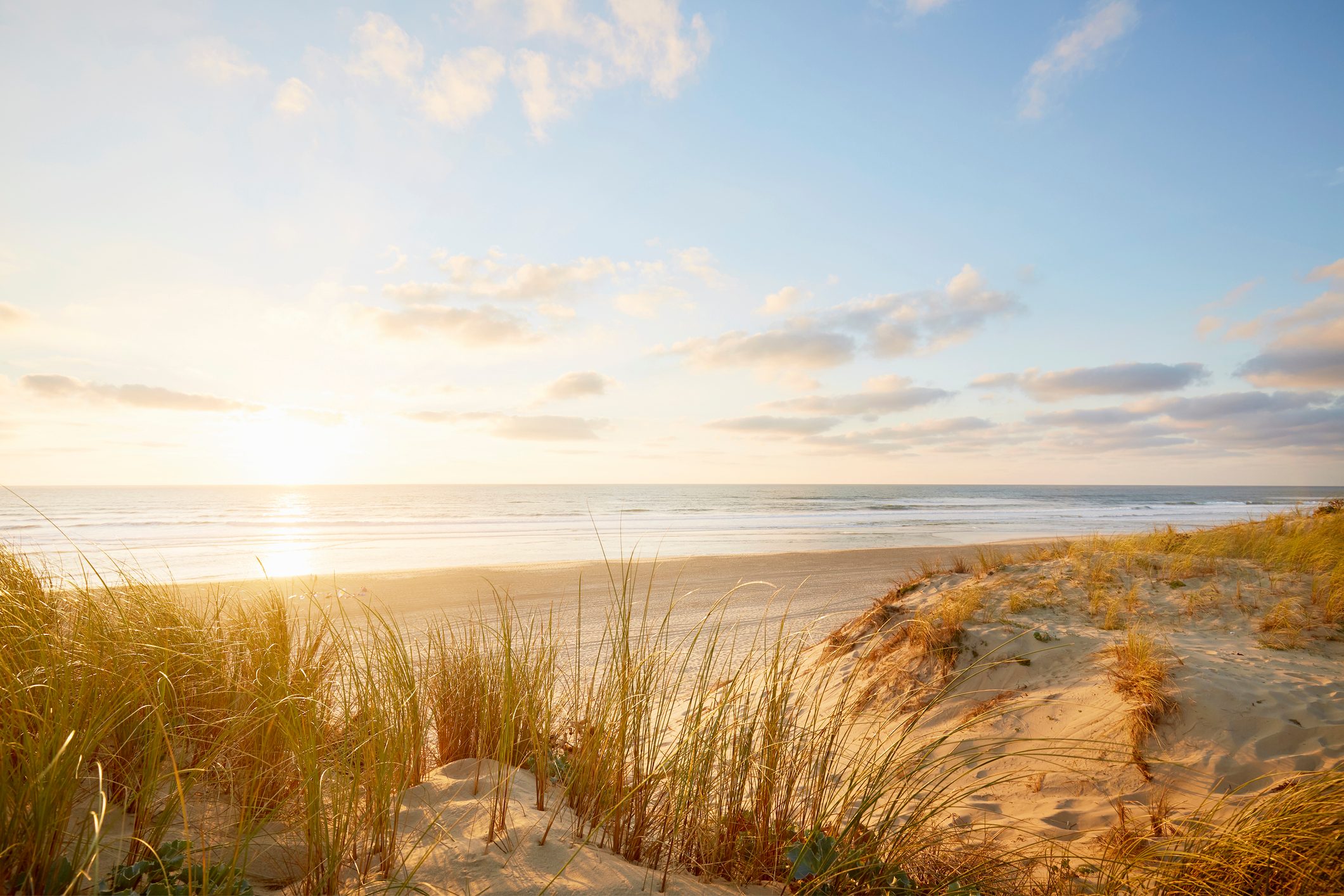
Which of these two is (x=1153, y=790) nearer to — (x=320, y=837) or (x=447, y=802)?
(x=447, y=802)

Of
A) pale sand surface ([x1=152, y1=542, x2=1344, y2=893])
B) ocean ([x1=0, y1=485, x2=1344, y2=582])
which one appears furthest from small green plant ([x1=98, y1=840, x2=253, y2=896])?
ocean ([x1=0, y1=485, x2=1344, y2=582])

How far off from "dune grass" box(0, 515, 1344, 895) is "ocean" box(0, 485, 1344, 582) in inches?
98.7

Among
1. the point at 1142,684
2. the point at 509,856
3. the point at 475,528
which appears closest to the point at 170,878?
the point at 509,856

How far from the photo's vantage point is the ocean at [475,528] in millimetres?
17312

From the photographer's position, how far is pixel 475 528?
30.0 meters

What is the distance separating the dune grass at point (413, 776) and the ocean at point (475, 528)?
8.23ft

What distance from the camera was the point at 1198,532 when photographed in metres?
9.80

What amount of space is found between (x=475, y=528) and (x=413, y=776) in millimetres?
28311

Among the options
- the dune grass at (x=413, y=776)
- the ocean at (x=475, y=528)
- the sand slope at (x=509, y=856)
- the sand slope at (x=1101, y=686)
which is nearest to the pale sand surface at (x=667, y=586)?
the ocean at (x=475, y=528)

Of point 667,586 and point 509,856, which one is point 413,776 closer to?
point 509,856

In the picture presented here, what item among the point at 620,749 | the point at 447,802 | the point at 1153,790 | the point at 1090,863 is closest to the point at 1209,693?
the point at 1153,790

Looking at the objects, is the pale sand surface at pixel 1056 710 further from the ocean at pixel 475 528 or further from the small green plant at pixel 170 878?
the ocean at pixel 475 528

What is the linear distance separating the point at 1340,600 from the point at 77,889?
873cm

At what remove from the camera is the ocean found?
1731cm
